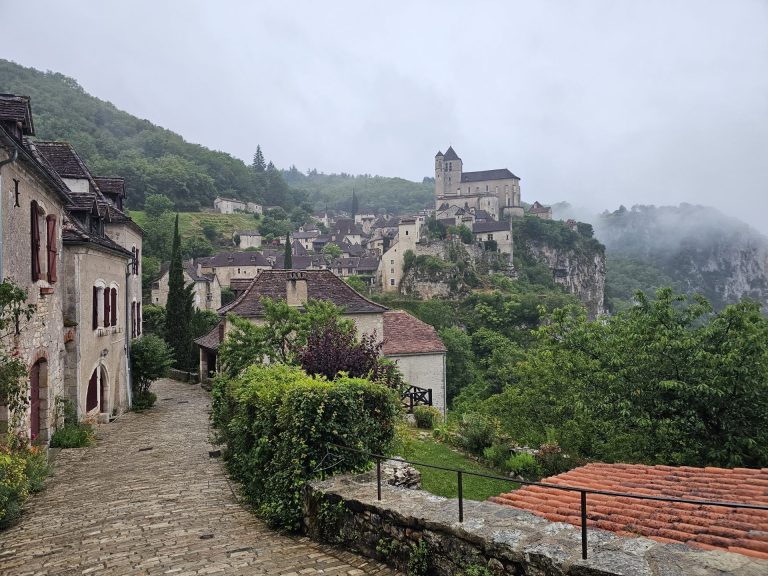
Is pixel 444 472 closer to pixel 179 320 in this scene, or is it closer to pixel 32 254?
pixel 32 254

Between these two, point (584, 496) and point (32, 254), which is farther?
point (32, 254)

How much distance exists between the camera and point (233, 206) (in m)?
130

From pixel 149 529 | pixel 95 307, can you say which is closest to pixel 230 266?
pixel 95 307

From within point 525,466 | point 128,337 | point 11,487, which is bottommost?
point 525,466

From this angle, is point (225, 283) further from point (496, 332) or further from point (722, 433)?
point (722, 433)

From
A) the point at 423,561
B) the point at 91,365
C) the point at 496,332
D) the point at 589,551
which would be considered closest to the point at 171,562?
the point at 423,561

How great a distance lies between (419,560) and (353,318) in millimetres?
18102

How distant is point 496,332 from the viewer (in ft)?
229

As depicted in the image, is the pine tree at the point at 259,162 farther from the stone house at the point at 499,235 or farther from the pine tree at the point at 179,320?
the pine tree at the point at 179,320

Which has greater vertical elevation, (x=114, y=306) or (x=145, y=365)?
(x=114, y=306)

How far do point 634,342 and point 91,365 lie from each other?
1707 centimetres

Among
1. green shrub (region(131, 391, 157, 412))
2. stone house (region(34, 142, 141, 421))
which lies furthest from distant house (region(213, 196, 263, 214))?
green shrub (region(131, 391, 157, 412))

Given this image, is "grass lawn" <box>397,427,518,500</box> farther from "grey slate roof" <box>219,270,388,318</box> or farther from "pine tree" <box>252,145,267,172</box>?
"pine tree" <box>252,145,267,172</box>

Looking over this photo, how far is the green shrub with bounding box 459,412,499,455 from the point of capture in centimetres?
1641
